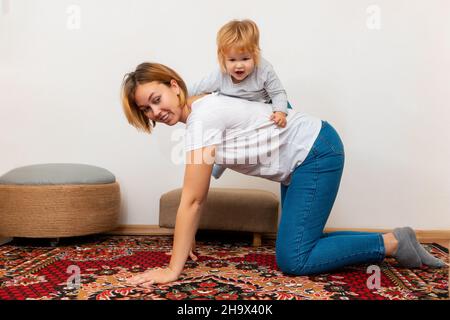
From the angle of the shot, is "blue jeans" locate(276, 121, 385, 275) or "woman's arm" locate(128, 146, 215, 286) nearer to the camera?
"woman's arm" locate(128, 146, 215, 286)

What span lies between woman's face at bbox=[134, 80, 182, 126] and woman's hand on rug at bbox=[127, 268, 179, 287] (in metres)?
0.55

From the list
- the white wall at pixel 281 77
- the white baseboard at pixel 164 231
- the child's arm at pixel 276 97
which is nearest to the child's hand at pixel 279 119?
the child's arm at pixel 276 97

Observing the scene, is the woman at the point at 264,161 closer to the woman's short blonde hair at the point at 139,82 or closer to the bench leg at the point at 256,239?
the woman's short blonde hair at the point at 139,82

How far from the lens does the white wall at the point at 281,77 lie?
288 centimetres

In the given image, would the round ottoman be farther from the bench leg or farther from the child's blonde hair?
the child's blonde hair

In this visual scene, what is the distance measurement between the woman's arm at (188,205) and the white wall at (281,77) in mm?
1357

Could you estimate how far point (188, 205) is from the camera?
161 cm

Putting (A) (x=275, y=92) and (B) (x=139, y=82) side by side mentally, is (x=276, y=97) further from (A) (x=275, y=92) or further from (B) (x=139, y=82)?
(B) (x=139, y=82)

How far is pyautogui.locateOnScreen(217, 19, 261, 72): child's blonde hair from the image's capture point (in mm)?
1907

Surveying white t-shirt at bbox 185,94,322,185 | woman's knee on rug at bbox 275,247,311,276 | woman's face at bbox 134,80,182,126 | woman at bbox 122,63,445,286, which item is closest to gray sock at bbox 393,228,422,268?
woman at bbox 122,63,445,286

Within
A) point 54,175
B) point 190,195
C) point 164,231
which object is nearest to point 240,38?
point 190,195

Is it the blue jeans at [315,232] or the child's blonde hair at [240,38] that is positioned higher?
the child's blonde hair at [240,38]

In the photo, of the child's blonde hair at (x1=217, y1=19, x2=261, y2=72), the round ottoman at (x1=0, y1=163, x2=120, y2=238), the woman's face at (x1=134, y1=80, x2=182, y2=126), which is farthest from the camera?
the round ottoman at (x1=0, y1=163, x2=120, y2=238)
